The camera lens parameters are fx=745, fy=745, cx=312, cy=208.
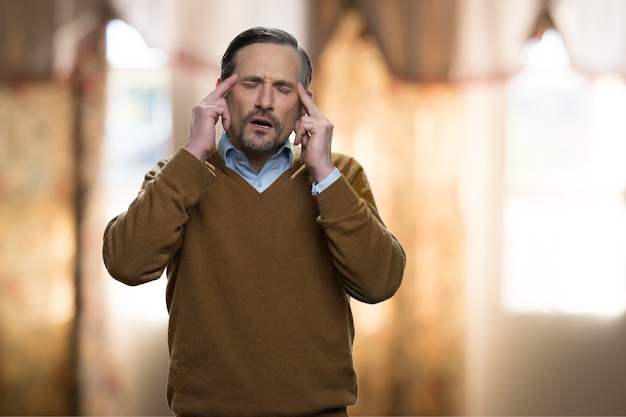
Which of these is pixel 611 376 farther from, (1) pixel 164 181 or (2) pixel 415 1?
(1) pixel 164 181

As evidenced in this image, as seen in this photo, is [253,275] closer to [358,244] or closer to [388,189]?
[358,244]

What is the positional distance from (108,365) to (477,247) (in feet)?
6.09

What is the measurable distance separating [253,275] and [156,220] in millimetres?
226

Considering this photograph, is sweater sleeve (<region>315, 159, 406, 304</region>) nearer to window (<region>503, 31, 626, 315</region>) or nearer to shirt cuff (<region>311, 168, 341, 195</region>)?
shirt cuff (<region>311, 168, 341, 195</region>)

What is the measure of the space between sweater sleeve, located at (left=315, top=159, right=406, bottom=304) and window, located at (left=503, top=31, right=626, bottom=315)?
2240 mm

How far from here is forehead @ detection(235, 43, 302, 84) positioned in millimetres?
1574

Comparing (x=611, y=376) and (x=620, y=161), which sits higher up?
(x=620, y=161)

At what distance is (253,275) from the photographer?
1.51m

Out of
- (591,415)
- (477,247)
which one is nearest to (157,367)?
(477,247)

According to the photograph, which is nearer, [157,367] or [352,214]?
[352,214]

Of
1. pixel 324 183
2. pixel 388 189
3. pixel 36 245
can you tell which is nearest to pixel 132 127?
pixel 36 245

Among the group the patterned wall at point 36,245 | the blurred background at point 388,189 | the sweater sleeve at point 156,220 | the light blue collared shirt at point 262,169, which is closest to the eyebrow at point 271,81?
the light blue collared shirt at point 262,169

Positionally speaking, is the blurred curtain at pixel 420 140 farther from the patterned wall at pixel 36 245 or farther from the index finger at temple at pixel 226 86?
the index finger at temple at pixel 226 86

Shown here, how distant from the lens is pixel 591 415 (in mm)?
3553
